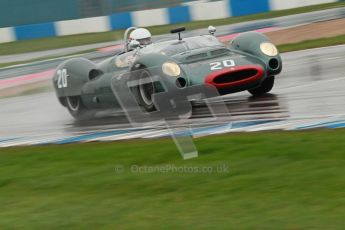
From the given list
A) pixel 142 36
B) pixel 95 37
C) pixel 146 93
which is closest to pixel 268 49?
pixel 146 93

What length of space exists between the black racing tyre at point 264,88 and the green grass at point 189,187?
136 inches

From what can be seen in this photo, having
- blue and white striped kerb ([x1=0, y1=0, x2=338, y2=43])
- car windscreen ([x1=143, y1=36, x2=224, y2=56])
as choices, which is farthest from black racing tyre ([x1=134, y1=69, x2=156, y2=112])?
blue and white striped kerb ([x1=0, y1=0, x2=338, y2=43])

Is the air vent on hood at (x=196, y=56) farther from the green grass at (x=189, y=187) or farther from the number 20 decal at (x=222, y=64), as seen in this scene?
the green grass at (x=189, y=187)

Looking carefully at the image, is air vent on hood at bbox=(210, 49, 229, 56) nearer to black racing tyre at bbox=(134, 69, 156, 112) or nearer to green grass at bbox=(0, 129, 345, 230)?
black racing tyre at bbox=(134, 69, 156, 112)

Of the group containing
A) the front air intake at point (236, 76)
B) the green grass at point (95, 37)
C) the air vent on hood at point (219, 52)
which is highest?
the air vent on hood at point (219, 52)

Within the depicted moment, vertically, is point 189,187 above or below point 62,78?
above

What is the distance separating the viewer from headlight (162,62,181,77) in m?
10.2

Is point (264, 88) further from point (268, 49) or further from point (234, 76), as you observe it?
point (234, 76)

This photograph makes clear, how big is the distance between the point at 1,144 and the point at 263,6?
931 inches

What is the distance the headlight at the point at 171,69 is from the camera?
1016cm

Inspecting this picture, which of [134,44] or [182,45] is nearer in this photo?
[182,45]

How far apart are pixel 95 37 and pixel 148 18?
105 inches

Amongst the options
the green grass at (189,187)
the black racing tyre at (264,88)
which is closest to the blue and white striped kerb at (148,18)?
the black racing tyre at (264,88)

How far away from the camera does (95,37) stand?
1241 inches
